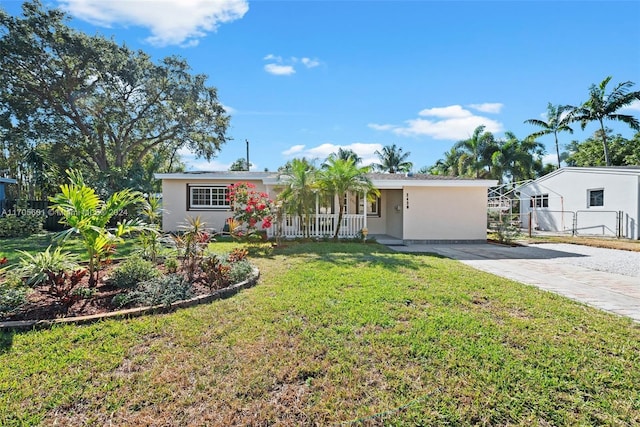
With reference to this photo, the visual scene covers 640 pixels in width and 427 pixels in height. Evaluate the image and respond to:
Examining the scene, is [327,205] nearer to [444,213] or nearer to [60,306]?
[444,213]

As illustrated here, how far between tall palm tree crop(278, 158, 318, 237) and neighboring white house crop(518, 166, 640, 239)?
15192mm

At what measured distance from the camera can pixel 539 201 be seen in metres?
21.1

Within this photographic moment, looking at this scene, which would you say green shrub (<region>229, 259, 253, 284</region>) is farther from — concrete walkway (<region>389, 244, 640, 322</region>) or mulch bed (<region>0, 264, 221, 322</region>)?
concrete walkway (<region>389, 244, 640, 322</region>)

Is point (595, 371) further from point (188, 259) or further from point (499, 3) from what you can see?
point (499, 3)

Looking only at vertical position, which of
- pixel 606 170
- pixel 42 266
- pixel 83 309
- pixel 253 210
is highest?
pixel 606 170

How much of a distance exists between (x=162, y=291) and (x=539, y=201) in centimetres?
2369

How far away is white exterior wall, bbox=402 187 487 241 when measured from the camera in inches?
500

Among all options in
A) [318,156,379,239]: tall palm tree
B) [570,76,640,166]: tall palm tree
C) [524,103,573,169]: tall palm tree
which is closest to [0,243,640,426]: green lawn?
[318,156,379,239]: tall palm tree

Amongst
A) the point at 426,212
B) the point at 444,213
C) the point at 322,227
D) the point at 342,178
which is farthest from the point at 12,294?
the point at 444,213

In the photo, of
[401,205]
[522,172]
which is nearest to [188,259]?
[401,205]

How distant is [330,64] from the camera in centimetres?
1266

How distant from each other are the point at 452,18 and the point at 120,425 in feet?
38.5

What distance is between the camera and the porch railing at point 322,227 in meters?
12.5

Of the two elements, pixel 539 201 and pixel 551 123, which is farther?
pixel 551 123
